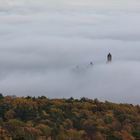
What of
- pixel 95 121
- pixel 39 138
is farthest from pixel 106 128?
pixel 39 138

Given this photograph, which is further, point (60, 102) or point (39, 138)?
point (60, 102)

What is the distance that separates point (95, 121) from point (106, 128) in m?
4.14

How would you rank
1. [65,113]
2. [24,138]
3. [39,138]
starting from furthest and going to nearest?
1. [65,113]
2. [39,138]
3. [24,138]

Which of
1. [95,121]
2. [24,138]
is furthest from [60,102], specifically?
[24,138]

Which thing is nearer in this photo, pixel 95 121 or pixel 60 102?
pixel 95 121

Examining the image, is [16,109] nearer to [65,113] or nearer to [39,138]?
[65,113]

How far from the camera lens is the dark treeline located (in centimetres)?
10594

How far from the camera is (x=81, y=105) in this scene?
126m

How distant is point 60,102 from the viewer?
127 meters

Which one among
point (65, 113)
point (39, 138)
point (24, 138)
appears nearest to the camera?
point (24, 138)

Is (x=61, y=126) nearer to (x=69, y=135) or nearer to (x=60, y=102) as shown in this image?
(x=69, y=135)

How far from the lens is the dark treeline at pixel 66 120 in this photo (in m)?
106

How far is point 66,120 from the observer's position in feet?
380

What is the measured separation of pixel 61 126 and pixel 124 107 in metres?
18.6
